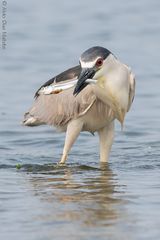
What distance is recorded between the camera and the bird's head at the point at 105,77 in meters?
8.55

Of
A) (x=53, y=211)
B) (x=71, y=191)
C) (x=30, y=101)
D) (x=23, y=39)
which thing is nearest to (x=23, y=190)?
(x=71, y=191)

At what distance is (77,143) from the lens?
11.3m

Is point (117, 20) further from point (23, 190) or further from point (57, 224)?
point (57, 224)

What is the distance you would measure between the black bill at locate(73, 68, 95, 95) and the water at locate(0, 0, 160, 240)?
84 centimetres

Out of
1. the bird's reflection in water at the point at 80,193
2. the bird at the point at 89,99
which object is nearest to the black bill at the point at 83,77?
the bird at the point at 89,99

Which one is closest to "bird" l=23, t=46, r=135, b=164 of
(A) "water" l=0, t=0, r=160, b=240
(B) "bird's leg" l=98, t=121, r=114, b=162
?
(B) "bird's leg" l=98, t=121, r=114, b=162

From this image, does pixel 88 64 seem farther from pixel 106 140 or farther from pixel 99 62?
pixel 106 140

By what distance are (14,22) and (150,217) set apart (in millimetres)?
11950

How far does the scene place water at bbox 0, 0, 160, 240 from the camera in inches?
271

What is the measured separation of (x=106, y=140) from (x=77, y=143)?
1.47 m

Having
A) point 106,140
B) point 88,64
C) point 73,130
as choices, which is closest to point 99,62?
point 88,64

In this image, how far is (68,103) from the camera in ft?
31.6

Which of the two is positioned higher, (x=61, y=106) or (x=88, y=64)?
(x=88, y=64)

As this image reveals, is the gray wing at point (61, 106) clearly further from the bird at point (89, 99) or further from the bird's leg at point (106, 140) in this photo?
the bird's leg at point (106, 140)
